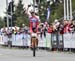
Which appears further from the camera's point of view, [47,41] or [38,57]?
[47,41]

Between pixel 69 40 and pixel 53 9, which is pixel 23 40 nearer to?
pixel 69 40

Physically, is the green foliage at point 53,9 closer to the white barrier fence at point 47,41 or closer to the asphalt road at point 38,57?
the white barrier fence at point 47,41

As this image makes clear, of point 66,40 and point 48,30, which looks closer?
point 66,40

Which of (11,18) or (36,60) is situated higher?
(11,18)

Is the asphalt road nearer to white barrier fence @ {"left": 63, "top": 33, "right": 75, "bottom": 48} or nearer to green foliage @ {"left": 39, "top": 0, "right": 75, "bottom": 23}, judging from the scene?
white barrier fence @ {"left": 63, "top": 33, "right": 75, "bottom": 48}

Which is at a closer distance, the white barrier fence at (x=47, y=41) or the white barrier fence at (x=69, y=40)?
the white barrier fence at (x=69, y=40)

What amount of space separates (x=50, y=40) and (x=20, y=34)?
668 centimetres

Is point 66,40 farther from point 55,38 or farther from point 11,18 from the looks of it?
point 11,18

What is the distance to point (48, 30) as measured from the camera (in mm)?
26750

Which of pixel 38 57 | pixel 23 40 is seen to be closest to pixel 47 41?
pixel 23 40

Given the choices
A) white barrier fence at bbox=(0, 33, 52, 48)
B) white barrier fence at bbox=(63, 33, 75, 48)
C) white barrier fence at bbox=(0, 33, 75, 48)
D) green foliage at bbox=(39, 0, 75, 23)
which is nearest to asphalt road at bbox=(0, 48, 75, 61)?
white barrier fence at bbox=(63, 33, 75, 48)

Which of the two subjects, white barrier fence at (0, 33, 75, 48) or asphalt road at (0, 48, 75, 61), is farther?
white barrier fence at (0, 33, 75, 48)

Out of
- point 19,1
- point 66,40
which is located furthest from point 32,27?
point 19,1

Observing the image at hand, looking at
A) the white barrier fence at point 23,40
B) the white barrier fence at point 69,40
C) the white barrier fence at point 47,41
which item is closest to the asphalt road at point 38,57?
the white barrier fence at point 69,40
